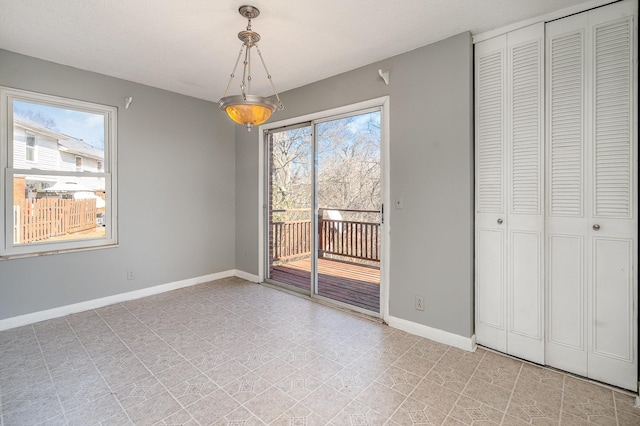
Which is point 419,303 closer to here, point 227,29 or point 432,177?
point 432,177

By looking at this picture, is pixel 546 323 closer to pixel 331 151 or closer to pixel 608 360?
pixel 608 360

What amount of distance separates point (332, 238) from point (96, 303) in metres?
3.30

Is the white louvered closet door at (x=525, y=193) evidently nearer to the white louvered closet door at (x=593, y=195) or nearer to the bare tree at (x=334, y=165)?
the white louvered closet door at (x=593, y=195)

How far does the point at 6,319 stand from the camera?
9.68ft

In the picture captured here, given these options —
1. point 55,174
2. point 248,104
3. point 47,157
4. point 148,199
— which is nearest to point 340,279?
point 148,199

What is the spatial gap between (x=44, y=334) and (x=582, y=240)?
178 inches

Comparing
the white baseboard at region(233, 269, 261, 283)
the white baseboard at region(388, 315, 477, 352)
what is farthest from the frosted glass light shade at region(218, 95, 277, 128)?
the white baseboard at region(233, 269, 261, 283)

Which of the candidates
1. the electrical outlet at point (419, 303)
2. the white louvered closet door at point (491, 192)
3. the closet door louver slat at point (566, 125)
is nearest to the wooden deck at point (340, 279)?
→ the electrical outlet at point (419, 303)

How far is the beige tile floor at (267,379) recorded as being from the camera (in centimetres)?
181

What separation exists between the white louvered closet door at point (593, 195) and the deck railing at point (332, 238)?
246 cm

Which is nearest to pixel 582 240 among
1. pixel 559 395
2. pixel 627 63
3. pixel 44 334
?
pixel 559 395

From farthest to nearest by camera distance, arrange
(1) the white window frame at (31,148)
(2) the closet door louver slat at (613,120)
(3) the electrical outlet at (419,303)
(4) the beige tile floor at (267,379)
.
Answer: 1. (1) the white window frame at (31,148)
2. (3) the electrical outlet at (419,303)
3. (2) the closet door louver slat at (613,120)
4. (4) the beige tile floor at (267,379)

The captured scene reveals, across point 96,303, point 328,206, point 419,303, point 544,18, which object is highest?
point 544,18

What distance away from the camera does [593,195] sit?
2158mm
